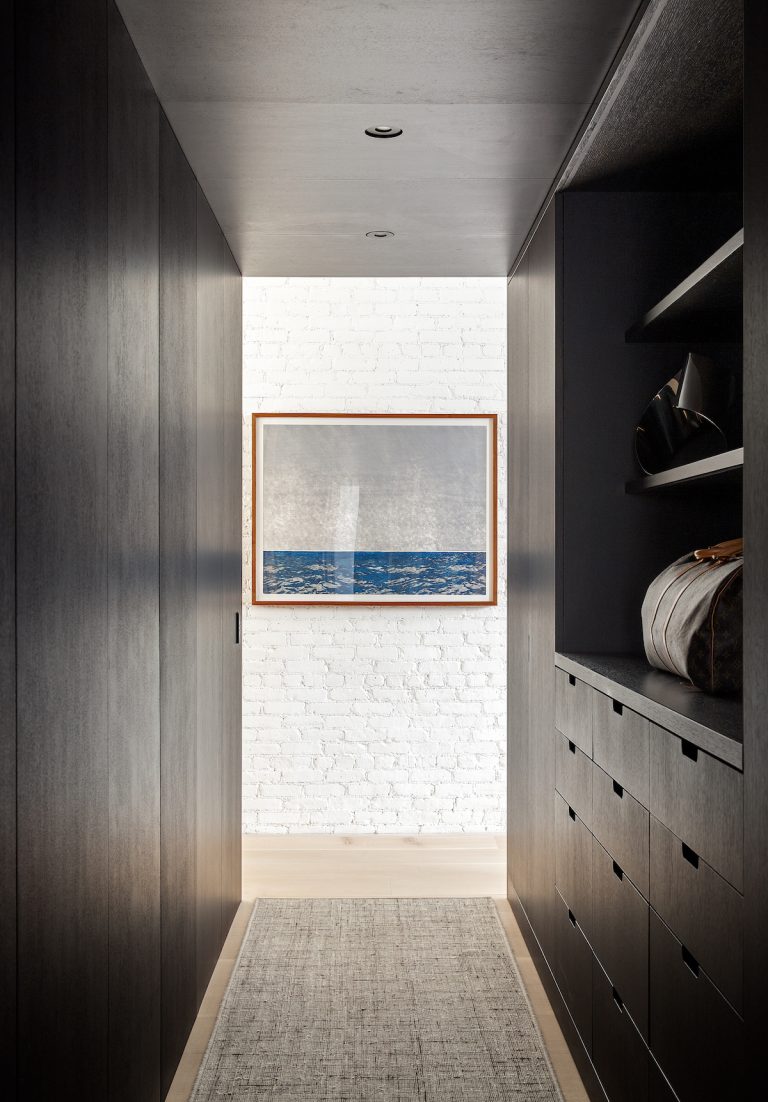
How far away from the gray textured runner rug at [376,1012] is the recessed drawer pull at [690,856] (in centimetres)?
106

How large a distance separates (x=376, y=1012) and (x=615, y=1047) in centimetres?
96

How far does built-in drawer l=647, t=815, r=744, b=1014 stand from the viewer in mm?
1405

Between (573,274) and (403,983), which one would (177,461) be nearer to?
(573,274)

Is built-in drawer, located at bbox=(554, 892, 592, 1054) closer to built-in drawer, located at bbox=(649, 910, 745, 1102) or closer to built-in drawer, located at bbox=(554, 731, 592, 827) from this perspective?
built-in drawer, located at bbox=(554, 731, 592, 827)

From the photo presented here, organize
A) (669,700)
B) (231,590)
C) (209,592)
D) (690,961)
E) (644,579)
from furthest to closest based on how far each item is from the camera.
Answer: (231,590)
(209,592)
(644,579)
(669,700)
(690,961)

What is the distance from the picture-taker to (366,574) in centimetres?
463

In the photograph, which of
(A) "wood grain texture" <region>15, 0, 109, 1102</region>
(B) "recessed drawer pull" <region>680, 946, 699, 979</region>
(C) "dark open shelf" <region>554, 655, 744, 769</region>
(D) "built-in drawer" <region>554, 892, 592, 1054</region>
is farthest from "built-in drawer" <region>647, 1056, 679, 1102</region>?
(A) "wood grain texture" <region>15, 0, 109, 1102</region>

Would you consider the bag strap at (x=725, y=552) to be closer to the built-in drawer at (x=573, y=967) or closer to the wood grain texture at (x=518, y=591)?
the built-in drawer at (x=573, y=967)

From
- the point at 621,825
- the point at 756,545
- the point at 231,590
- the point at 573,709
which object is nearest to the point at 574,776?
the point at 573,709

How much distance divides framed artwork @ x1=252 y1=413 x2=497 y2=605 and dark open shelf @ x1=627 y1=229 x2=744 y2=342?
199 centimetres

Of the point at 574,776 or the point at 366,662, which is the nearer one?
the point at 574,776

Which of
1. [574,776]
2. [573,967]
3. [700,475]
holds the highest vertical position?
[700,475]

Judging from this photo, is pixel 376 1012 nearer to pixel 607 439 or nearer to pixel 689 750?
pixel 689 750

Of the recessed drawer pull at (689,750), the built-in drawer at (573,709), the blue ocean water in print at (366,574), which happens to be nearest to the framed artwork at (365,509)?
the blue ocean water in print at (366,574)
